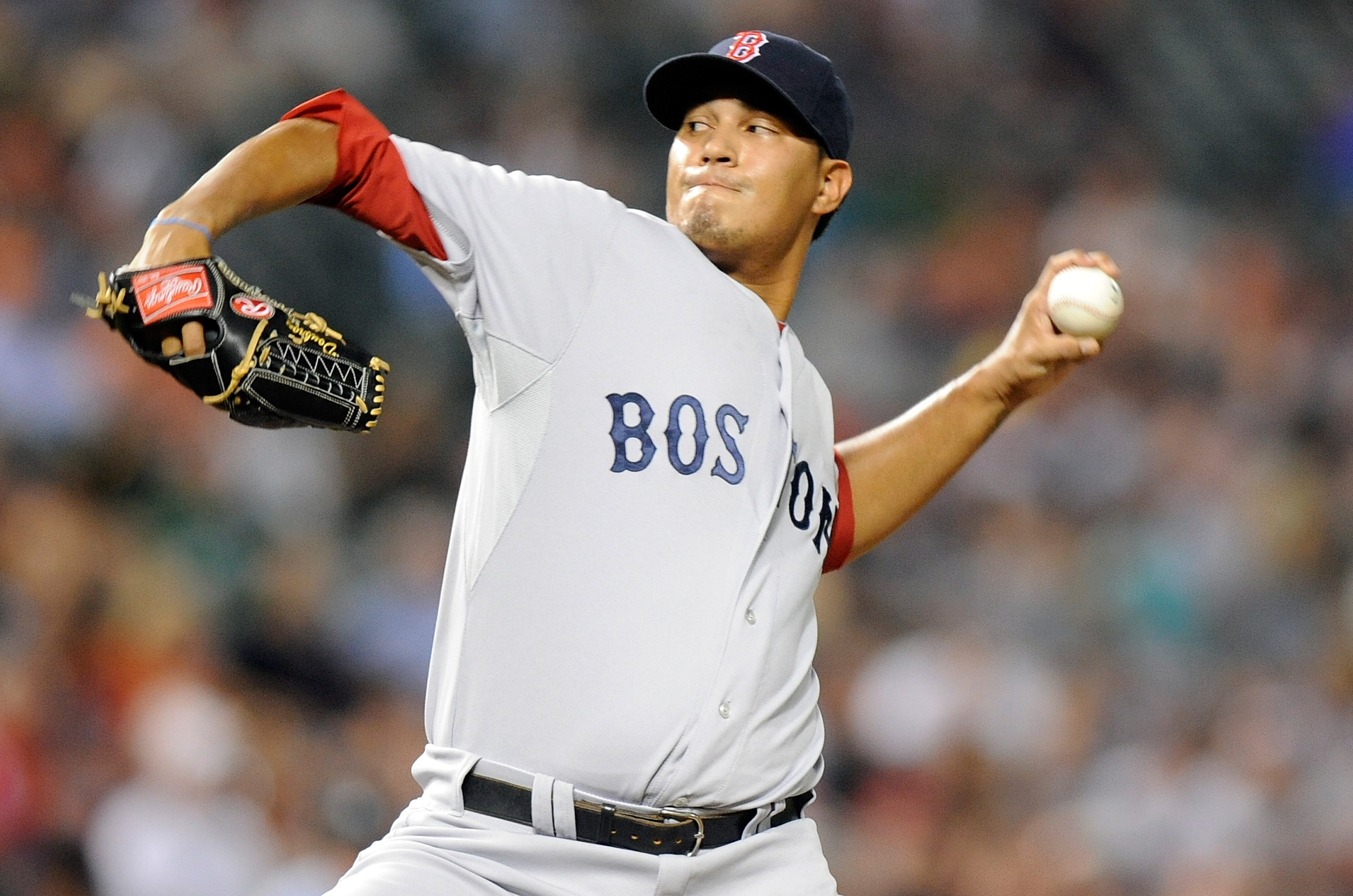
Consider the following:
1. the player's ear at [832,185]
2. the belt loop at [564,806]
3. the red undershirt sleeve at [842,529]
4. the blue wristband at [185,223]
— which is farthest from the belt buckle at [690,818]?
the player's ear at [832,185]

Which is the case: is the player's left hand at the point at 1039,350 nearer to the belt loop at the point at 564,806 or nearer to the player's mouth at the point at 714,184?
the player's mouth at the point at 714,184

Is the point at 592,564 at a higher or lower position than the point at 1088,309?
lower

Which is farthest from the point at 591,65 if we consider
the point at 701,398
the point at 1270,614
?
the point at 701,398

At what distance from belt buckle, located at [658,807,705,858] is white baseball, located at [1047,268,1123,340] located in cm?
112

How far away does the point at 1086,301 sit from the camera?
2645mm

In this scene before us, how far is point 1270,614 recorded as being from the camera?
5508 millimetres

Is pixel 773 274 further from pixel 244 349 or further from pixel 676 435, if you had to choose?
pixel 244 349

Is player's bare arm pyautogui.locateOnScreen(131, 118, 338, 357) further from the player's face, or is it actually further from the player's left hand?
the player's left hand

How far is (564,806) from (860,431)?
395 cm

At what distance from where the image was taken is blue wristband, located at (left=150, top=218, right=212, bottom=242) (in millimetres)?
1743

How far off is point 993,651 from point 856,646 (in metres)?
0.46

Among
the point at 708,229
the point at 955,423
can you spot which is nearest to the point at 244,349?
the point at 708,229

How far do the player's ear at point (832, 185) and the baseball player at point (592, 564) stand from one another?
0.42 metres

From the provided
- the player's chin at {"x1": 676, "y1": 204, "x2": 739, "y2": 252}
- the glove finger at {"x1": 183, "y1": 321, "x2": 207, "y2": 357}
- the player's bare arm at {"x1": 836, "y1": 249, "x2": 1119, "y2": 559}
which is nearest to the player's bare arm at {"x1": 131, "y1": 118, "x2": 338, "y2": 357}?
the glove finger at {"x1": 183, "y1": 321, "x2": 207, "y2": 357}
